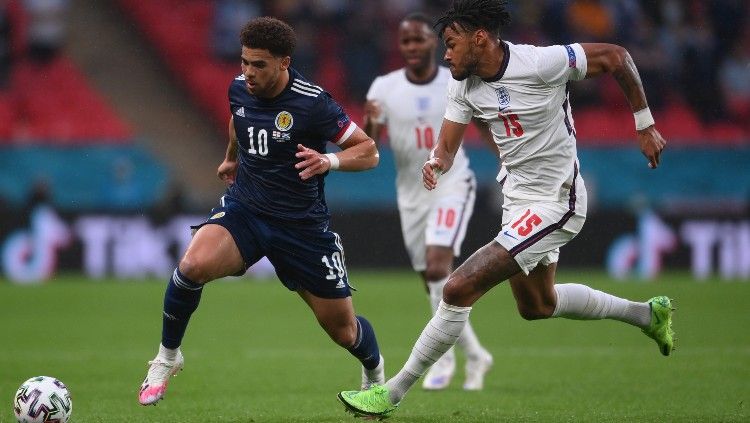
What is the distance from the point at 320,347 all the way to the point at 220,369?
1.93 metres

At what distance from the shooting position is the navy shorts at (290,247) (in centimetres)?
699

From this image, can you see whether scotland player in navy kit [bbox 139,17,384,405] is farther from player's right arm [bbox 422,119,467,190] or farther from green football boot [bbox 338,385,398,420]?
green football boot [bbox 338,385,398,420]

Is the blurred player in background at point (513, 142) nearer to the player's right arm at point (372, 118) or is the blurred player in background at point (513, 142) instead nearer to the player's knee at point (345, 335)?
the player's knee at point (345, 335)

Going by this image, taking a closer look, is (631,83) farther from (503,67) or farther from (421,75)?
(421,75)

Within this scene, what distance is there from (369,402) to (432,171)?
1356 mm

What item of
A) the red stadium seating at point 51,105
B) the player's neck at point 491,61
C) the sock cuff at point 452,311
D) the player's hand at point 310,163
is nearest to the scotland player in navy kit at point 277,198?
the player's hand at point 310,163

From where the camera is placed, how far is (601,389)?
8.70 meters

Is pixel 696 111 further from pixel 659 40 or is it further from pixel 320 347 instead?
pixel 320 347

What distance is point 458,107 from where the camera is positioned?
7059 millimetres

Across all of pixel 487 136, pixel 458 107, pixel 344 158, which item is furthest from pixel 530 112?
pixel 487 136

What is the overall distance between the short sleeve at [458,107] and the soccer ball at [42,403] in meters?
2.73

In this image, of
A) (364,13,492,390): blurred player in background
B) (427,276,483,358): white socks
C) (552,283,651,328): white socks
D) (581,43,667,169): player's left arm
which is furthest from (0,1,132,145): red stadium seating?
(581,43,667,169): player's left arm

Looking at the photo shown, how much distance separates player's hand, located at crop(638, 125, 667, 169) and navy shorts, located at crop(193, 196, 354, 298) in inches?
75.9

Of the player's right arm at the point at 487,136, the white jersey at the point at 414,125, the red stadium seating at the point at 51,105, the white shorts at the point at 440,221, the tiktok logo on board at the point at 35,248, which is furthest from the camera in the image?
the red stadium seating at the point at 51,105
